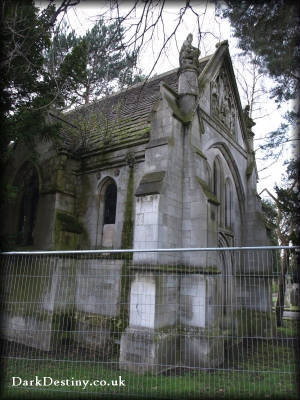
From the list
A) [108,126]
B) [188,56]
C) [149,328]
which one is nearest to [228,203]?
[108,126]

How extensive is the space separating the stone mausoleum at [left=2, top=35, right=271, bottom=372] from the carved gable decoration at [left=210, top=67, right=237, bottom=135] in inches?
3.1

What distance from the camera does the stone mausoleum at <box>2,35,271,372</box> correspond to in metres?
7.75

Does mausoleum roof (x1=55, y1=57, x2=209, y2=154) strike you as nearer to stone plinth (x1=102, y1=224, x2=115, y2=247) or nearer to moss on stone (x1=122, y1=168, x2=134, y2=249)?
moss on stone (x1=122, y1=168, x2=134, y2=249)

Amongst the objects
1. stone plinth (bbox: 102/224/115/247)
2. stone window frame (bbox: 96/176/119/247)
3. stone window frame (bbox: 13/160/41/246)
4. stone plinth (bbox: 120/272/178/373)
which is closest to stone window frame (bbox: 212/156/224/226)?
stone window frame (bbox: 96/176/119/247)

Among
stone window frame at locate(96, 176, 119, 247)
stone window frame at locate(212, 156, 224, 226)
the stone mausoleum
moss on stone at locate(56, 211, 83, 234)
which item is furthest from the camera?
stone window frame at locate(212, 156, 224, 226)

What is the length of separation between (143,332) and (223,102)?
10651mm

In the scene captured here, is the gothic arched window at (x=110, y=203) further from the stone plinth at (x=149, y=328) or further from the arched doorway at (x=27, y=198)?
the stone plinth at (x=149, y=328)

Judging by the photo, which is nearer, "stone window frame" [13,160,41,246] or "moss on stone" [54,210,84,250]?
"moss on stone" [54,210,84,250]

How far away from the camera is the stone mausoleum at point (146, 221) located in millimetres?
7750

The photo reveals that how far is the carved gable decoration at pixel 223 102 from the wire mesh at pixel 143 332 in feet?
21.2

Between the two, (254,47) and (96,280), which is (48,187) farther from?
(254,47)

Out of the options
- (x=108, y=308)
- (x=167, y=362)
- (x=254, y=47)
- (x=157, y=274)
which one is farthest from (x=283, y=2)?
(x=108, y=308)

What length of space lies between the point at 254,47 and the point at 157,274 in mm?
5399

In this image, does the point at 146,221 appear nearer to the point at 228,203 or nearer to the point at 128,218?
the point at 128,218
